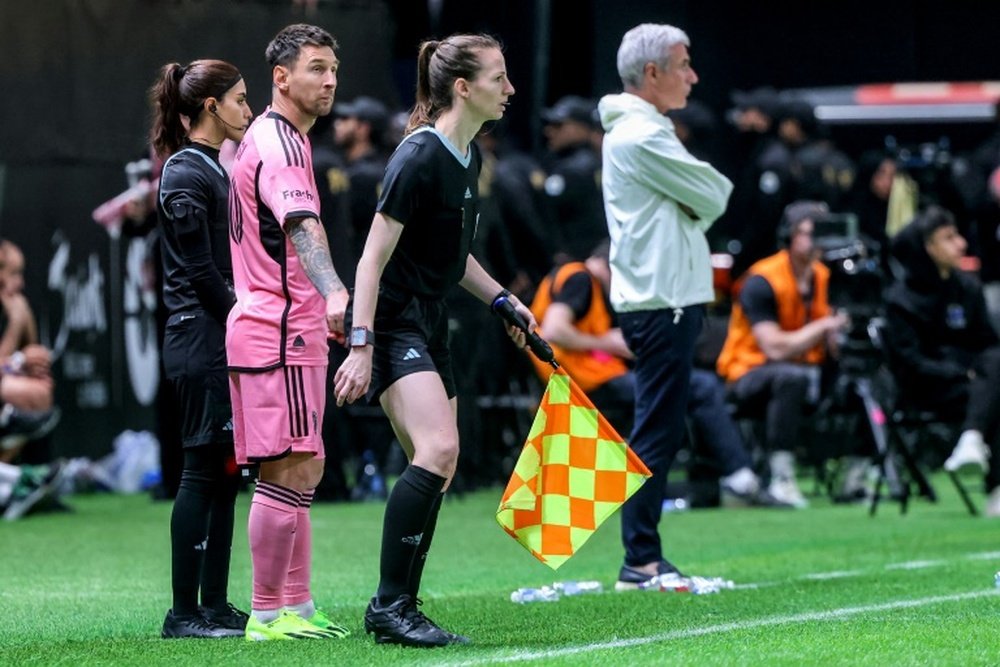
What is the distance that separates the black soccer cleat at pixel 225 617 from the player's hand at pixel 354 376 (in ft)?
4.03

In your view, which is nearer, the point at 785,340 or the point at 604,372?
the point at 604,372

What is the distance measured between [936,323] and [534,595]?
563 cm

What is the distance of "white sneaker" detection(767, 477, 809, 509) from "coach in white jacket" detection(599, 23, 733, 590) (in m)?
4.80

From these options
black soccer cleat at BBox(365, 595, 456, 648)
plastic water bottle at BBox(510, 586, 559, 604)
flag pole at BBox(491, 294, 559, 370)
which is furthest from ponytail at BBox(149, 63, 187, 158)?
plastic water bottle at BBox(510, 586, 559, 604)

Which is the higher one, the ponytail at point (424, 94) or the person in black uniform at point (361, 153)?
the ponytail at point (424, 94)

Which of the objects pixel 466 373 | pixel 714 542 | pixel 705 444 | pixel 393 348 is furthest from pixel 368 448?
pixel 393 348

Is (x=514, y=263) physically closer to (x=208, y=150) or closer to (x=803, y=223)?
(x=803, y=223)

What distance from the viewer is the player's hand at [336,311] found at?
615cm

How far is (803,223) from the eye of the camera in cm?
1333

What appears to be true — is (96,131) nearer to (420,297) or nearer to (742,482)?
(742,482)

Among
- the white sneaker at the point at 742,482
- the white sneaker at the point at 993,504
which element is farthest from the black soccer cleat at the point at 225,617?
the white sneaker at the point at 742,482

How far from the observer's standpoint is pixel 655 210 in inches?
334

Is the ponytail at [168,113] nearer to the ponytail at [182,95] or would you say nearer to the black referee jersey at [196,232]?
the ponytail at [182,95]

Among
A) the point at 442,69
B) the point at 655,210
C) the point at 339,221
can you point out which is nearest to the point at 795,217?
the point at 339,221
